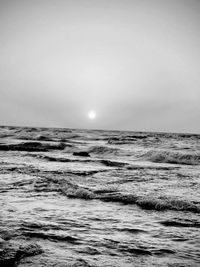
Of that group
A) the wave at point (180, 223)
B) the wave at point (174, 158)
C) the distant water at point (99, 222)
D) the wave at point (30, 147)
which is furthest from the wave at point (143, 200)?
the wave at point (30, 147)

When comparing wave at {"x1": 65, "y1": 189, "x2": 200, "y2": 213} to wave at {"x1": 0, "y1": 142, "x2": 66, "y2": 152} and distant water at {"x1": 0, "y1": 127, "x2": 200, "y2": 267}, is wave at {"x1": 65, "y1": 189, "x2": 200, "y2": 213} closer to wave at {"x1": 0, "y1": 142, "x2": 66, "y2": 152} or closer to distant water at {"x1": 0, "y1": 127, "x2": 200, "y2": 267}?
distant water at {"x1": 0, "y1": 127, "x2": 200, "y2": 267}

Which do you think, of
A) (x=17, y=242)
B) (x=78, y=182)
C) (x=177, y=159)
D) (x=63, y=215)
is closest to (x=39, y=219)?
(x=63, y=215)

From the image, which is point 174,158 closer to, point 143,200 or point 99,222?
point 143,200

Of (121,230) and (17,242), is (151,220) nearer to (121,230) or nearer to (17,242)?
(121,230)

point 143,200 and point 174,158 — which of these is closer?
point 143,200

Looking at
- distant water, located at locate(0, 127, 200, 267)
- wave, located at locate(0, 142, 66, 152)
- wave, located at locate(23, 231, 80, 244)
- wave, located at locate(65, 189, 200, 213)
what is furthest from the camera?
wave, located at locate(0, 142, 66, 152)

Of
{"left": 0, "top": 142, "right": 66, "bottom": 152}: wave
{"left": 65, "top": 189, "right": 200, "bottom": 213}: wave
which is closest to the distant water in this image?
{"left": 65, "top": 189, "right": 200, "bottom": 213}: wave

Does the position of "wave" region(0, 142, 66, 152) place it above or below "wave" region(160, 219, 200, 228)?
above

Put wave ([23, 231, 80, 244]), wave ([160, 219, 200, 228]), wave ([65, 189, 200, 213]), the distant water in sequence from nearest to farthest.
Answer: the distant water, wave ([23, 231, 80, 244]), wave ([160, 219, 200, 228]), wave ([65, 189, 200, 213])

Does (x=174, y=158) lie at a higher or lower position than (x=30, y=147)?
lower

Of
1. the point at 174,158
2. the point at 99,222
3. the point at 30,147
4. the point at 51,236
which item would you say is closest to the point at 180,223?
the point at 99,222

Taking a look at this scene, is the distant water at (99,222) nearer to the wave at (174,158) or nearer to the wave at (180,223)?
the wave at (180,223)

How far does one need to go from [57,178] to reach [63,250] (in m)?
3.59

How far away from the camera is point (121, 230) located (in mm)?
3275
